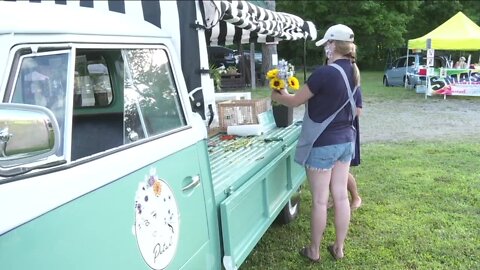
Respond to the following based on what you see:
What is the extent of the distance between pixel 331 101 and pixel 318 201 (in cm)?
84

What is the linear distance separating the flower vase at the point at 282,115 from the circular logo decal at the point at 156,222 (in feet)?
10.6

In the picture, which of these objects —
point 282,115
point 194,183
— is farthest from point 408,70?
point 194,183

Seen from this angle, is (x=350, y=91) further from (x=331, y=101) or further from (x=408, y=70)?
(x=408, y=70)

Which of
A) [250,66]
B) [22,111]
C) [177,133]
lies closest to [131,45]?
[177,133]

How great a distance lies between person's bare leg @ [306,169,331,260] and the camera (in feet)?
12.9

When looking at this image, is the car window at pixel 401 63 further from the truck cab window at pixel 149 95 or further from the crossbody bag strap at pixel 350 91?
the truck cab window at pixel 149 95

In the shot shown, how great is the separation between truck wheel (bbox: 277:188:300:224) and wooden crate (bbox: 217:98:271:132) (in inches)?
35.7

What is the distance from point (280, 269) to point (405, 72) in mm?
18530

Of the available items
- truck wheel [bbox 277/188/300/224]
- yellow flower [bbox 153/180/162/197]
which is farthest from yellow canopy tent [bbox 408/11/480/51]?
yellow flower [bbox 153/180/162/197]

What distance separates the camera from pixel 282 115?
17.8 ft

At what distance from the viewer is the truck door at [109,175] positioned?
4.93ft

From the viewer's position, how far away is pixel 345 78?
3.70 m

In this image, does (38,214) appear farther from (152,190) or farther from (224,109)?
(224,109)

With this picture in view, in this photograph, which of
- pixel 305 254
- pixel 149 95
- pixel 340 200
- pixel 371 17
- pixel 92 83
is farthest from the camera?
pixel 371 17
